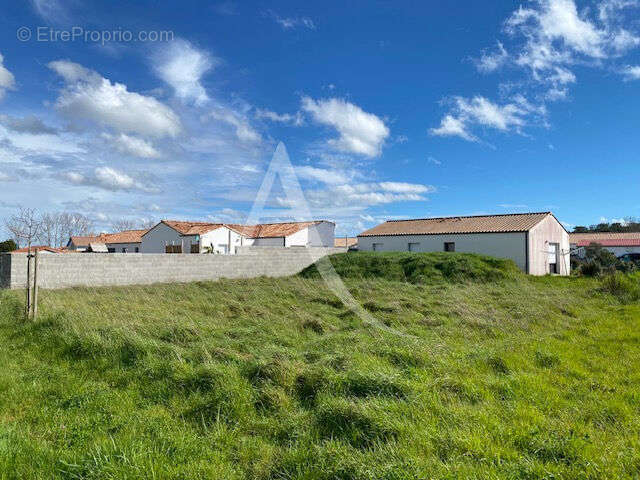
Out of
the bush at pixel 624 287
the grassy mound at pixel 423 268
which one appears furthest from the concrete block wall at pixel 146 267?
the bush at pixel 624 287

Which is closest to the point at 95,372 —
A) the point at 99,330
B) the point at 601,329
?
the point at 99,330

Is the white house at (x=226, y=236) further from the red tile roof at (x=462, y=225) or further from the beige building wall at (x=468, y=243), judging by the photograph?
A: the beige building wall at (x=468, y=243)

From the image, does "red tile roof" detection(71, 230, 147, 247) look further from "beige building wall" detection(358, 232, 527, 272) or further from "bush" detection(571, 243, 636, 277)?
"bush" detection(571, 243, 636, 277)

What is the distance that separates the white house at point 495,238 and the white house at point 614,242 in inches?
582

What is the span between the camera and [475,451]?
2.70m

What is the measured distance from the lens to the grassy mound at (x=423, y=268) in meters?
17.1

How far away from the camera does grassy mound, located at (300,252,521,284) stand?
17.1 m

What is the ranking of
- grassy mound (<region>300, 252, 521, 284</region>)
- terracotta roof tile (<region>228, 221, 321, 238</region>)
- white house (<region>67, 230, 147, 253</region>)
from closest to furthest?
grassy mound (<region>300, 252, 521, 284</region>)
terracotta roof tile (<region>228, 221, 321, 238</region>)
white house (<region>67, 230, 147, 253</region>)

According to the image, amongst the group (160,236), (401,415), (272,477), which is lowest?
(272,477)

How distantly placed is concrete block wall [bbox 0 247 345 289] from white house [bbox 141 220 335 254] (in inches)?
462

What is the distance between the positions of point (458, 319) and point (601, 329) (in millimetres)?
2614

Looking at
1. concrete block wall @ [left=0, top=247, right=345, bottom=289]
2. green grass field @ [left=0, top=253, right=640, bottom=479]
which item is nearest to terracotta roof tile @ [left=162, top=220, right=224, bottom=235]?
concrete block wall @ [left=0, top=247, right=345, bottom=289]

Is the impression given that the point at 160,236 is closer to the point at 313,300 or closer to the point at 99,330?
the point at 313,300

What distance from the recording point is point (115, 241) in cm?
4238
